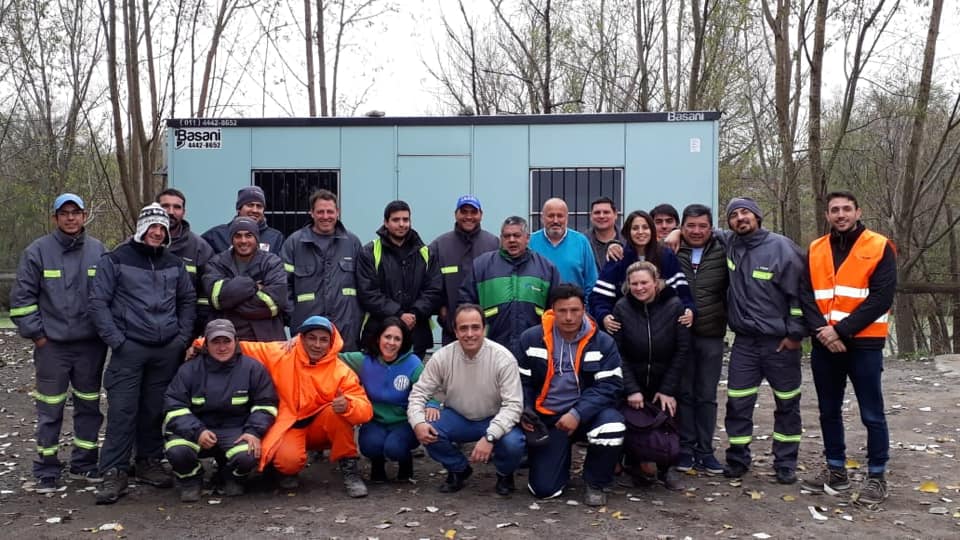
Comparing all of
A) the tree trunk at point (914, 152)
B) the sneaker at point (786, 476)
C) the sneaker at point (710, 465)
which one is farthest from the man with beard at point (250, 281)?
the tree trunk at point (914, 152)

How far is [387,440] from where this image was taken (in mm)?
4949

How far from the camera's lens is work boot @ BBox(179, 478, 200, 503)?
469 cm

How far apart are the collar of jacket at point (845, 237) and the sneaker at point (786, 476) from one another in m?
1.46

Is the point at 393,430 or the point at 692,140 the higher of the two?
the point at 692,140

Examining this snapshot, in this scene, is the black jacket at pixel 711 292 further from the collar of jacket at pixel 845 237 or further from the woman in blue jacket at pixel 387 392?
the woman in blue jacket at pixel 387 392

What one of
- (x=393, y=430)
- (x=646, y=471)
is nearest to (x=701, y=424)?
(x=646, y=471)

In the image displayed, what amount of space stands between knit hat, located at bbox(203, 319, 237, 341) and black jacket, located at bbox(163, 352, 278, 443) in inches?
5.4

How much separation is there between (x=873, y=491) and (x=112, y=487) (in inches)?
178

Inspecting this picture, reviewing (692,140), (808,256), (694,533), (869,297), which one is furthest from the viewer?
(692,140)

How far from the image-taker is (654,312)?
5.04 meters

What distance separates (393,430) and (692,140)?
561 cm

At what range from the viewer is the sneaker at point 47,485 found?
4977 millimetres

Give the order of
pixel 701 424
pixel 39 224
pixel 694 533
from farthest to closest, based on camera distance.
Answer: pixel 39 224
pixel 701 424
pixel 694 533

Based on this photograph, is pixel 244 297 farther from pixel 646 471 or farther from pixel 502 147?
pixel 502 147
